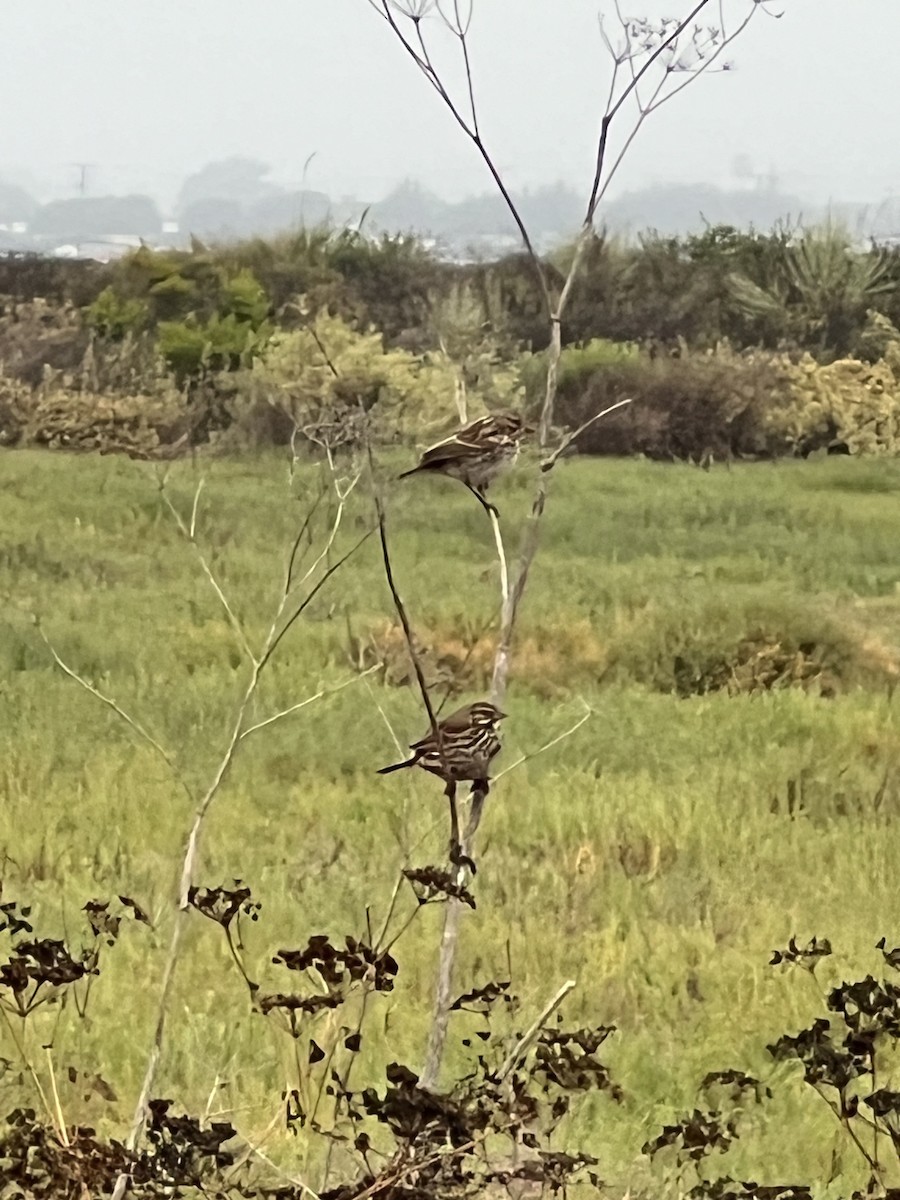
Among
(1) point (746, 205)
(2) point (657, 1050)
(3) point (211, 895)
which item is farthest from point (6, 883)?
(1) point (746, 205)

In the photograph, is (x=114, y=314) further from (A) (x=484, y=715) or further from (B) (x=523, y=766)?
(A) (x=484, y=715)

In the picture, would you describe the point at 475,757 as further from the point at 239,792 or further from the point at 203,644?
the point at 203,644

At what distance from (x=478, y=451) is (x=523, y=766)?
1.54 m

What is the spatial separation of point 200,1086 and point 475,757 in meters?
0.89

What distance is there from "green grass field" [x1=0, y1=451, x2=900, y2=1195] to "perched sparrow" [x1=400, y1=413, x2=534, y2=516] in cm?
66

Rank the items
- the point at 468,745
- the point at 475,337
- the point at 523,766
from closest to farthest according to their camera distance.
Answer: the point at 468,745 → the point at 523,766 → the point at 475,337

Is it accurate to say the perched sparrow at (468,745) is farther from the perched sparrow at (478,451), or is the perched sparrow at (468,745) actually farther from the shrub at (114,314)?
the shrub at (114,314)

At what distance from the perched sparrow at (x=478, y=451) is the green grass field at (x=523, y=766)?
66cm

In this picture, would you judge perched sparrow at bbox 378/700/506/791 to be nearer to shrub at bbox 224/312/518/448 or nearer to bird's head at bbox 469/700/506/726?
bird's head at bbox 469/700/506/726

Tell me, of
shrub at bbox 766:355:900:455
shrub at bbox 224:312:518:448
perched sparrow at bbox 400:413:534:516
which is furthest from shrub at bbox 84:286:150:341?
perched sparrow at bbox 400:413:534:516

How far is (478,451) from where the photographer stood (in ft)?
4.31

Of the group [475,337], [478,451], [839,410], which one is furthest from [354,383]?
[478,451]

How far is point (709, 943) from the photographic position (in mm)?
2303

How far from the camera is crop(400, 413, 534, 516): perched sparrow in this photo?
131 centimetres
